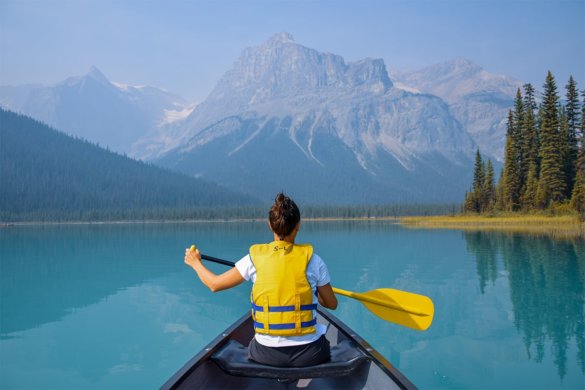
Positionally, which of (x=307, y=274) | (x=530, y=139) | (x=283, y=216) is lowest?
(x=307, y=274)

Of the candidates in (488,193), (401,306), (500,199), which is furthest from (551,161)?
(401,306)

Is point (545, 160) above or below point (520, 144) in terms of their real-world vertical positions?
below

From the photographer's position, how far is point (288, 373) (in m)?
5.85

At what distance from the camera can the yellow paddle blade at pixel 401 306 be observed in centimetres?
798

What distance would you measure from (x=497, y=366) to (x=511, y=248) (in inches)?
1014

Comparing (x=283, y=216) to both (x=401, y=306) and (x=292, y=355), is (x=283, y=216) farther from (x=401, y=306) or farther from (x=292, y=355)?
(x=401, y=306)

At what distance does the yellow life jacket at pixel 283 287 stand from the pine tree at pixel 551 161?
2143 inches

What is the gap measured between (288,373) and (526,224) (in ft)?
179

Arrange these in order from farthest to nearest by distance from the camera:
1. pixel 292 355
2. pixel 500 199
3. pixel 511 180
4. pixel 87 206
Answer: pixel 87 206
pixel 500 199
pixel 511 180
pixel 292 355

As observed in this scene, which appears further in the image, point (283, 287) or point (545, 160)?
point (545, 160)

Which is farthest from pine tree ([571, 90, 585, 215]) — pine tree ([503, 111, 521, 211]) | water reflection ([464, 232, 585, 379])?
water reflection ([464, 232, 585, 379])

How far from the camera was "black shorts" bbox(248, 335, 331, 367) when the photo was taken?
5.81 meters

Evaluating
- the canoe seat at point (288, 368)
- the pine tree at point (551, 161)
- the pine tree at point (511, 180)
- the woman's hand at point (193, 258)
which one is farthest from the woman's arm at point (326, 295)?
the pine tree at point (511, 180)

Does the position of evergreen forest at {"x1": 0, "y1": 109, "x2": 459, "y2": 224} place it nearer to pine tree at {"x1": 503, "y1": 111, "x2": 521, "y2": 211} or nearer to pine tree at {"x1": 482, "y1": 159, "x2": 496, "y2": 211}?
pine tree at {"x1": 482, "y1": 159, "x2": 496, "y2": 211}
